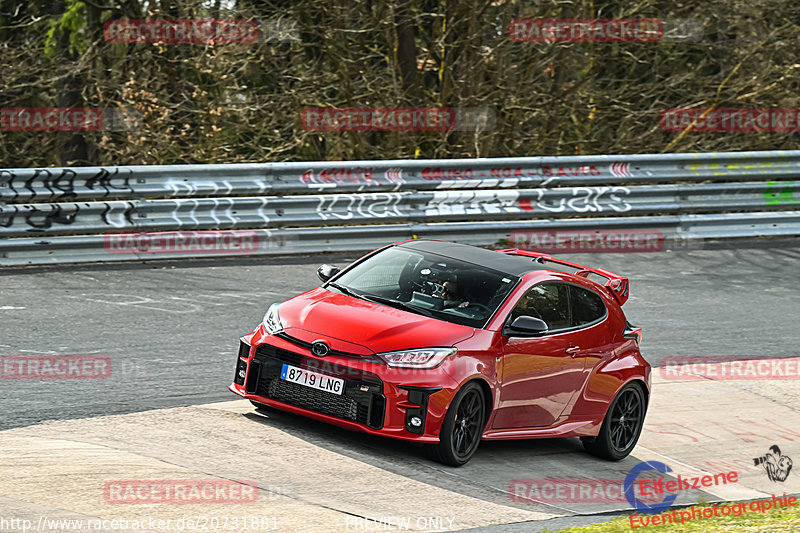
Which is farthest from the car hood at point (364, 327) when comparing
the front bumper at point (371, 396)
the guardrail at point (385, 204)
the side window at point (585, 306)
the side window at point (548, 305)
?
the guardrail at point (385, 204)

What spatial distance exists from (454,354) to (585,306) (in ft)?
5.49

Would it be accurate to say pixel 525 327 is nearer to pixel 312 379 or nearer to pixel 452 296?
pixel 452 296

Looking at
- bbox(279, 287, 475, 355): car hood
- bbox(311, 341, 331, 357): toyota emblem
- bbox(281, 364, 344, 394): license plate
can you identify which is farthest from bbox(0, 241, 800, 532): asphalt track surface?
bbox(279, 287, 475, 355): car hood

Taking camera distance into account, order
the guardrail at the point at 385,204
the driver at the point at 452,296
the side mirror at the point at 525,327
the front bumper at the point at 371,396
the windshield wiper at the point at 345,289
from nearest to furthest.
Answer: the front bumper at the point at 371,396 < the side mirror at the point at 525,327 < the driver at the point at 452,296 < the windshield wiper at the point at 345,289 < the guardrail at the point at 385,204

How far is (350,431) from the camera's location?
27.5ft

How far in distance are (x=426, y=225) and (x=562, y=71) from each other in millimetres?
5379

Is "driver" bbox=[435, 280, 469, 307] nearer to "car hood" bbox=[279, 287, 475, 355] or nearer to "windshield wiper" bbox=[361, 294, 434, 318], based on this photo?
"windshield wiper" bbox=[361, 294, 434, 318]

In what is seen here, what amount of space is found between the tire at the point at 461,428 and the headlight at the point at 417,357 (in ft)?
0.87

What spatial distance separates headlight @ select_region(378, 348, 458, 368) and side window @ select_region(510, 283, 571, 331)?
0.87 meters

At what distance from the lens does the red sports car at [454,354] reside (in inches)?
301

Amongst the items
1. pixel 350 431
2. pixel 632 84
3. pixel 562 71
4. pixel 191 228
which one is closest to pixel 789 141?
pixel 632 84

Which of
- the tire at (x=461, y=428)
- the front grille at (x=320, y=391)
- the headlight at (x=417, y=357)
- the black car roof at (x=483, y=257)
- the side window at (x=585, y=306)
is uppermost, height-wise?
the black car roof at (x=483, y=257)

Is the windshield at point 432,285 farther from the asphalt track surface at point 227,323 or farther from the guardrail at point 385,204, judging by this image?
the guardrail at point 385,204

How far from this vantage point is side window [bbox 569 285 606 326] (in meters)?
8.87
